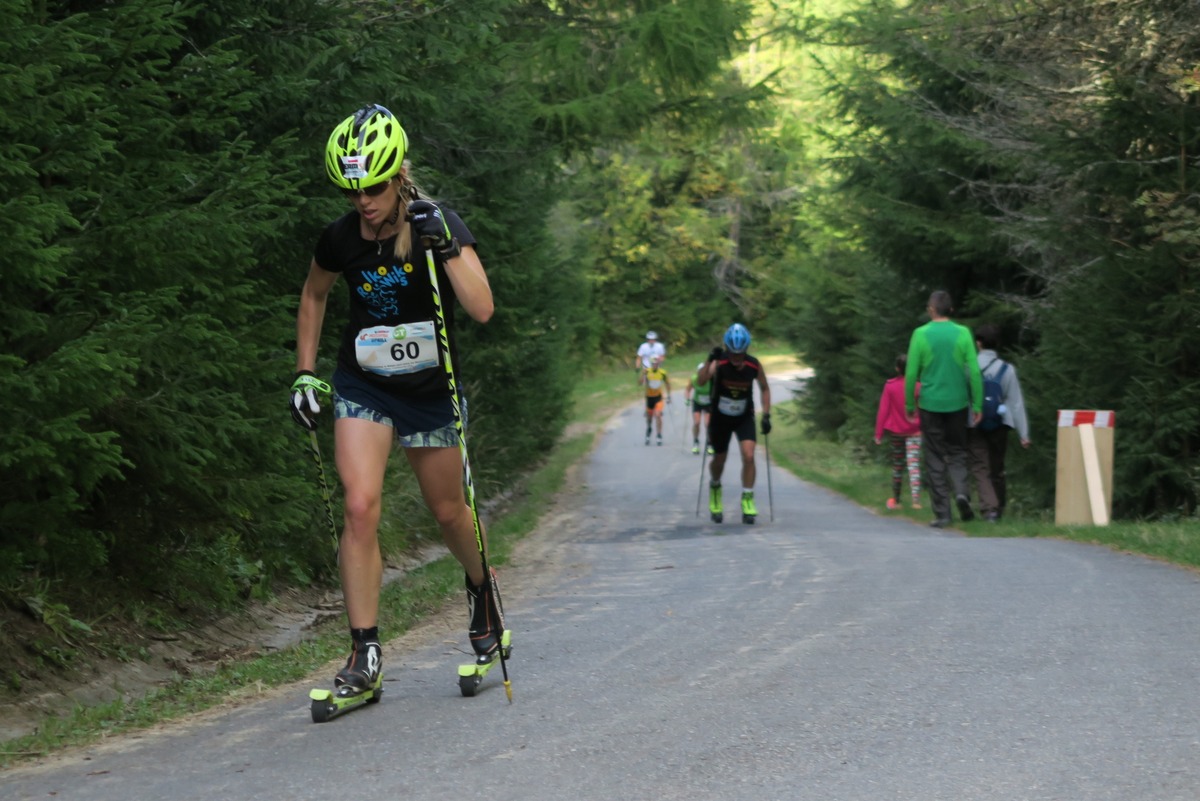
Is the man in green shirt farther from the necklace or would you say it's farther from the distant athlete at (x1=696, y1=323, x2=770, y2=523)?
the necklace

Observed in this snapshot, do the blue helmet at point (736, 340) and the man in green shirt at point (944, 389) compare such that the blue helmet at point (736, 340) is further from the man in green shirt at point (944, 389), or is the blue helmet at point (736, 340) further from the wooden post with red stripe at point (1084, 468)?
the wooden post with red stripe at point (1084, 468)

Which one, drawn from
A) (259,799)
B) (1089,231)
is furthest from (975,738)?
(1089,231)

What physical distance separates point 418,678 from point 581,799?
2.35 m

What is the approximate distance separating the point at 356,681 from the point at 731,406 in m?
10.1

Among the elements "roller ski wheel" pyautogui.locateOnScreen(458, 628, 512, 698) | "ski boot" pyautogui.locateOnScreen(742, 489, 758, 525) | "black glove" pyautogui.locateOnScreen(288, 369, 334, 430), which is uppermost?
"black glove" pyautogui.locateOnScreen(288, 369, 334, 430)

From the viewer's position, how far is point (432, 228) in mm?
5570

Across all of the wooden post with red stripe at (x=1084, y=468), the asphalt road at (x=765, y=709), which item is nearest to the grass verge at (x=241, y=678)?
the asphalt road at (x=765, y=709)

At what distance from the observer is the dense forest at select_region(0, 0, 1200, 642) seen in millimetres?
6207

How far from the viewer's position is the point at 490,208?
56.7ft

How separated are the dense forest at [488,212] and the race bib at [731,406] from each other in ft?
9.84

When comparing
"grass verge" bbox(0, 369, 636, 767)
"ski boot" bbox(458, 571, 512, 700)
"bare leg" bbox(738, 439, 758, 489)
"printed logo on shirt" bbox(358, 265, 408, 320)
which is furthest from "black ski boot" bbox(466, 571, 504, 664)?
"bare leg" bbox(738, 439, 758, 489)

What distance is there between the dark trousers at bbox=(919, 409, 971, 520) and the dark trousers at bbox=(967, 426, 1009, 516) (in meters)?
0.25

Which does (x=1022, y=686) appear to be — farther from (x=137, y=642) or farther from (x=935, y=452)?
(x=935, y=452)

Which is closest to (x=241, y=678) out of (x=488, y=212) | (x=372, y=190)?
(x=372, y=190)
